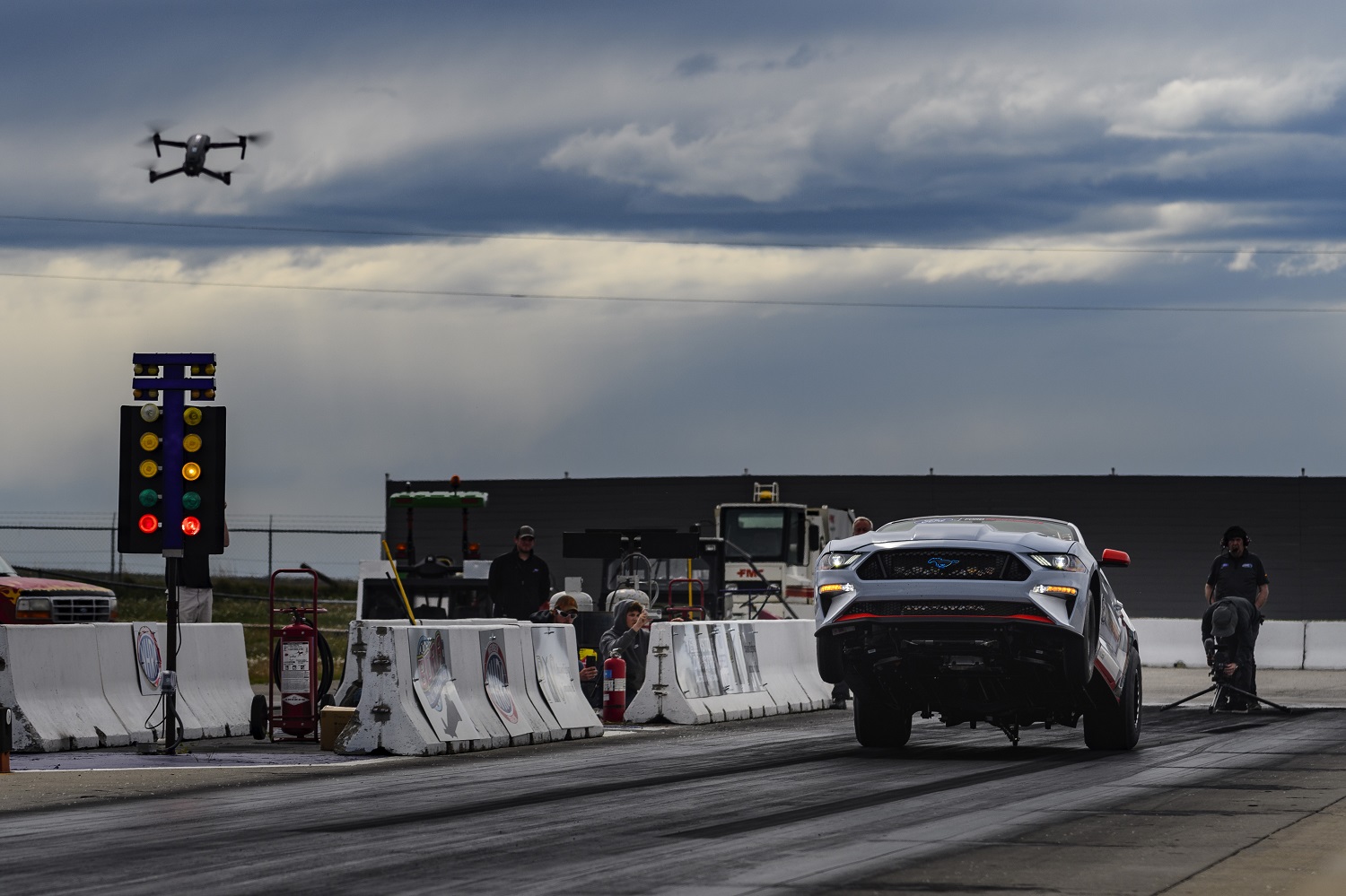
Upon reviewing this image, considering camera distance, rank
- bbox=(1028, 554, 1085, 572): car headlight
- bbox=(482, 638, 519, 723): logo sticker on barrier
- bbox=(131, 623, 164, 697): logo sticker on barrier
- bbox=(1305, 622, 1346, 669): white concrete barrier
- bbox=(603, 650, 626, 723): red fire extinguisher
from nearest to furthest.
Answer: bbox=(1028, 554, 1085, 572): car headlight < bbox=(482, 638, 519, 723): logo sticker on barrier < bbox=(131, 623, 164, 697): logo sticker on barrier < bbox=(603, 650, 626, 723): red fire extinguisher < bbox=(1305, 622, 1346, 669): white concrete barrier

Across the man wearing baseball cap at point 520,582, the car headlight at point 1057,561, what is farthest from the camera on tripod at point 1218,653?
the car headlight at point 1057,561

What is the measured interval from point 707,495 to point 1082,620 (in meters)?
40.0

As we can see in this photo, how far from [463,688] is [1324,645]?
21310mm

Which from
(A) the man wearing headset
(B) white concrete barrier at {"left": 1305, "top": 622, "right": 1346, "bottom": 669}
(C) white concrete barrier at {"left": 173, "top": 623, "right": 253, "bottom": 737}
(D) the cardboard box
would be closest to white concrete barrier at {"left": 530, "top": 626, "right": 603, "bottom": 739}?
(D) the cardboard box

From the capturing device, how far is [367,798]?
11.8m

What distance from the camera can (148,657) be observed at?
56.4ft

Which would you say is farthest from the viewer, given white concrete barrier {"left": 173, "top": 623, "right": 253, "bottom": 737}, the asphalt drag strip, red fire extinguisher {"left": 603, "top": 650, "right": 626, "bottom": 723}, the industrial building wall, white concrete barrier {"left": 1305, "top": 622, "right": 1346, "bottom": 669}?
the industrial building wall

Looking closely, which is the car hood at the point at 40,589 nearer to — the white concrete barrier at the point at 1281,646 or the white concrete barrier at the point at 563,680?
the white concrete barrier at the point at 563,680

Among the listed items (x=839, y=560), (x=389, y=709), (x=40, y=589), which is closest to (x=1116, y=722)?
(x=839, y=560)

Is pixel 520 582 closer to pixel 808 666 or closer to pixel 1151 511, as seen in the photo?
pixel 808 666

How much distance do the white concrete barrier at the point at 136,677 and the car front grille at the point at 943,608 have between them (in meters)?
6.14

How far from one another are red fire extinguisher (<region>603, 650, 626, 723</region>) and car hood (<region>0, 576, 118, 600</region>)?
5416 millimetres

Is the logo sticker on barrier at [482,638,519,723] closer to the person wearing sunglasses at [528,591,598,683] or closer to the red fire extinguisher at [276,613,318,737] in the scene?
the red fire extinguisher at [276,613,318,737]

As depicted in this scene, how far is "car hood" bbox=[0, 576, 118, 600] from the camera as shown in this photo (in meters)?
19.3
